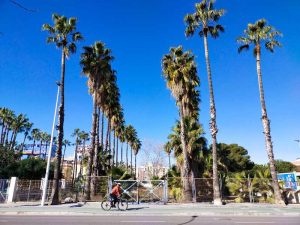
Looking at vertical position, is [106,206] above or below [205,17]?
below

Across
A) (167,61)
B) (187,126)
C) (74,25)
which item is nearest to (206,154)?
(187,126)

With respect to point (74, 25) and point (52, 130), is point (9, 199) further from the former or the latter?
point (74, 25)

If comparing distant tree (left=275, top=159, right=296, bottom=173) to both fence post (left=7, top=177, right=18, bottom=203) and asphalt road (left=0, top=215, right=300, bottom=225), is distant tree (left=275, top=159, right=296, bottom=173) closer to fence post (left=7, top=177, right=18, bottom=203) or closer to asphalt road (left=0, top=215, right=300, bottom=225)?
asphalt road (left=0, top=215, right=300, bottom=225)

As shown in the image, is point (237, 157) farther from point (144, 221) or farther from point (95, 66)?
point (144, 221)

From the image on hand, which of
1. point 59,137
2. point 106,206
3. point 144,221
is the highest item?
point 59,137

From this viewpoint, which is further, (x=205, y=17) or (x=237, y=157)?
(x=237, y=157)

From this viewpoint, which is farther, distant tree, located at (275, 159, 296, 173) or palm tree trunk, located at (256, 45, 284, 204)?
distant tree, located at (275, 159, 296, 173)

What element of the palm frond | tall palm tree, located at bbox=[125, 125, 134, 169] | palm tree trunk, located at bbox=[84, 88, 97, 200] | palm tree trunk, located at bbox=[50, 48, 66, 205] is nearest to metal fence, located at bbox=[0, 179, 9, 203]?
palm tree trunk, located at bbox=[50, 48, 66, 205]

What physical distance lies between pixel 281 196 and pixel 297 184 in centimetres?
328

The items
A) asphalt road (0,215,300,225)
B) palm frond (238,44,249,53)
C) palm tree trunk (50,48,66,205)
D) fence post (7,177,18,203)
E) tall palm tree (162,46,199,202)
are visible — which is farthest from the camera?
tall palm tree (162,46,199,202)

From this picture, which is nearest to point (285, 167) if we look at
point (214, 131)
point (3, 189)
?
point (214, 131)

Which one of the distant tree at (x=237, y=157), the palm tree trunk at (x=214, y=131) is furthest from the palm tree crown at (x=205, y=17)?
the distant tree at (x=237, y=157)

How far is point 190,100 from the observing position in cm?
3095

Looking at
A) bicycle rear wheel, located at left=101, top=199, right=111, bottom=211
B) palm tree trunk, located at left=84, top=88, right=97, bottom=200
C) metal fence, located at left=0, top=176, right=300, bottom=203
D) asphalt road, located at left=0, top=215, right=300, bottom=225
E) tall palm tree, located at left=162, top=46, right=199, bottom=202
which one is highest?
tall palm tree, located at left=162, top=46, right=199, bottom=202
